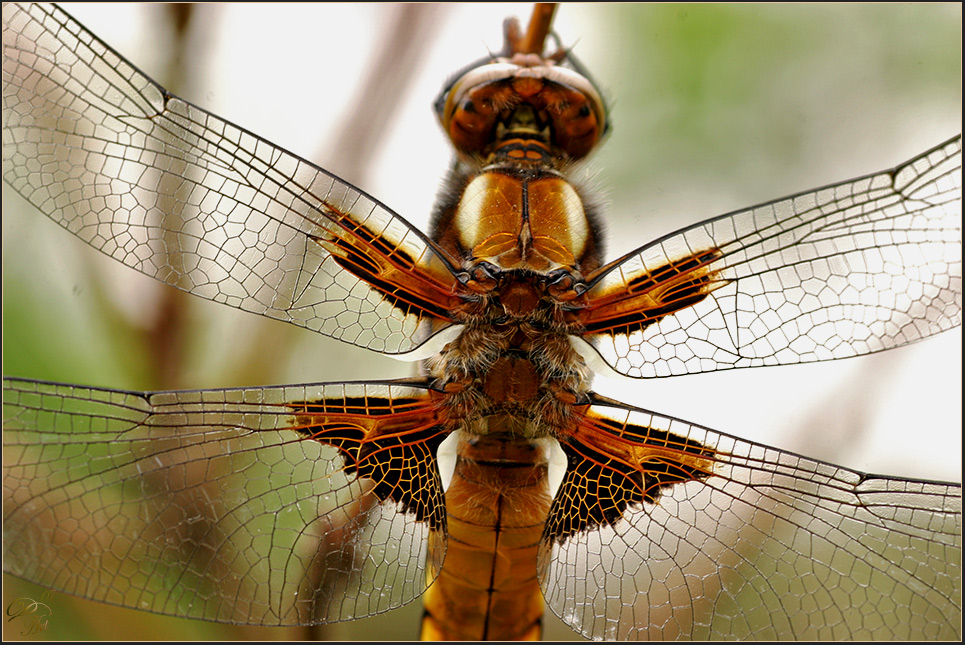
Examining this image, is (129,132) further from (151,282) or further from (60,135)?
(151,282)

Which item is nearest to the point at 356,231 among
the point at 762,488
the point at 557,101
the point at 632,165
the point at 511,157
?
the point at 511,157

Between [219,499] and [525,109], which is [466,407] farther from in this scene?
[525,109]

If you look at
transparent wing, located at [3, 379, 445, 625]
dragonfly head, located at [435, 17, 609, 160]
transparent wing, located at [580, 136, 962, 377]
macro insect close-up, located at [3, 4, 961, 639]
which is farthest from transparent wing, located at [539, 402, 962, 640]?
dragonfly head, located at [435, 17, 609, 160]

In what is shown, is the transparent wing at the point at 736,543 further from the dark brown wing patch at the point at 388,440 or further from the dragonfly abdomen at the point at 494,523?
the dark brown wing patch at the point at 388,440

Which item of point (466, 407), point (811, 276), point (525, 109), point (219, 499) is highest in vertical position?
point (525, 109)

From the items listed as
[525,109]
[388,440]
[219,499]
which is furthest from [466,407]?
[525,109]
